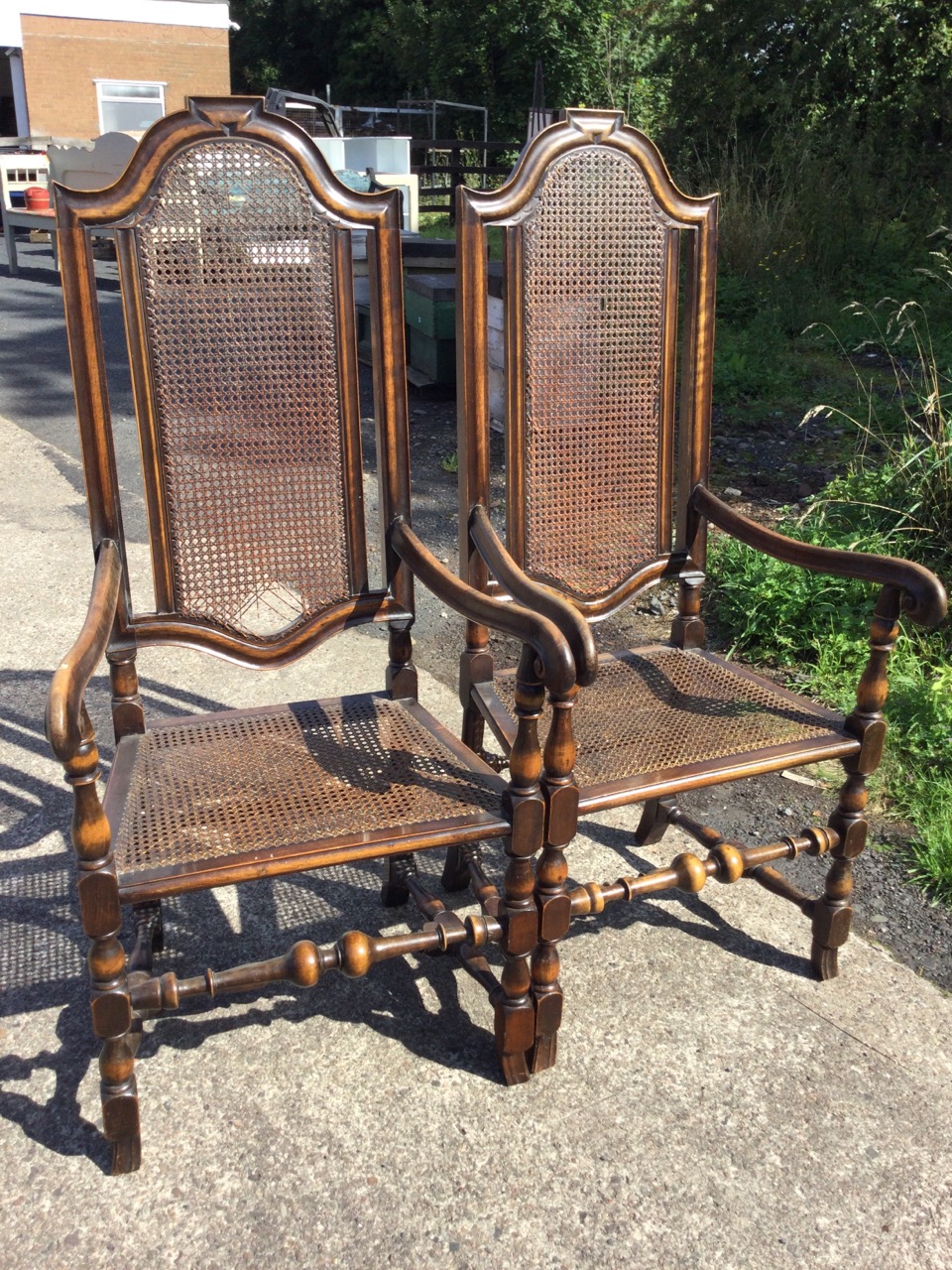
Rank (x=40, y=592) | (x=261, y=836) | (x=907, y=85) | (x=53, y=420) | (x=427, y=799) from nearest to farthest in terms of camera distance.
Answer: (x=261, y=836) → (x=427, y=799) → (x=40, y=592) → (x=53, y=420) → (x=907, y=85)

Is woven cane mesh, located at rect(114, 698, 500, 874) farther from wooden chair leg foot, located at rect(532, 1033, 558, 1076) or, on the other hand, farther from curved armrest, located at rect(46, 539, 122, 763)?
wooden chair leg foot, located at rect(532, 1033, 558, 1076)

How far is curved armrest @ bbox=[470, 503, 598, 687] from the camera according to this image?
5.79ft

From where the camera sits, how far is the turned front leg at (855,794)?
2123 mm

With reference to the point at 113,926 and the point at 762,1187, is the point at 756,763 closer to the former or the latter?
the point at 762,1187

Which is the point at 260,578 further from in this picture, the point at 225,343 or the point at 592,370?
the point at 592,370

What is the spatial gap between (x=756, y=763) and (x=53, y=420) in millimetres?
5947

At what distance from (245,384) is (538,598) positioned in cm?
77

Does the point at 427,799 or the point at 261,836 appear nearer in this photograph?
the point at 261,836

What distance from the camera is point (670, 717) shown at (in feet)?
7.58

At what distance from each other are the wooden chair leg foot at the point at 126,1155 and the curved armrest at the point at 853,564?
160 centimetres

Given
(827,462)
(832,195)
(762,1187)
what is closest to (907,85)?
(832,195)

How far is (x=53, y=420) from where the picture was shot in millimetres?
6926

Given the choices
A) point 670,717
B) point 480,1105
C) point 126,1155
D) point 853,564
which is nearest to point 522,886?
point 480,1105

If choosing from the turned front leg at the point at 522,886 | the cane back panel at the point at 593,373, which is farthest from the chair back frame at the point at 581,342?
the turned front leg at the point at 522,886
